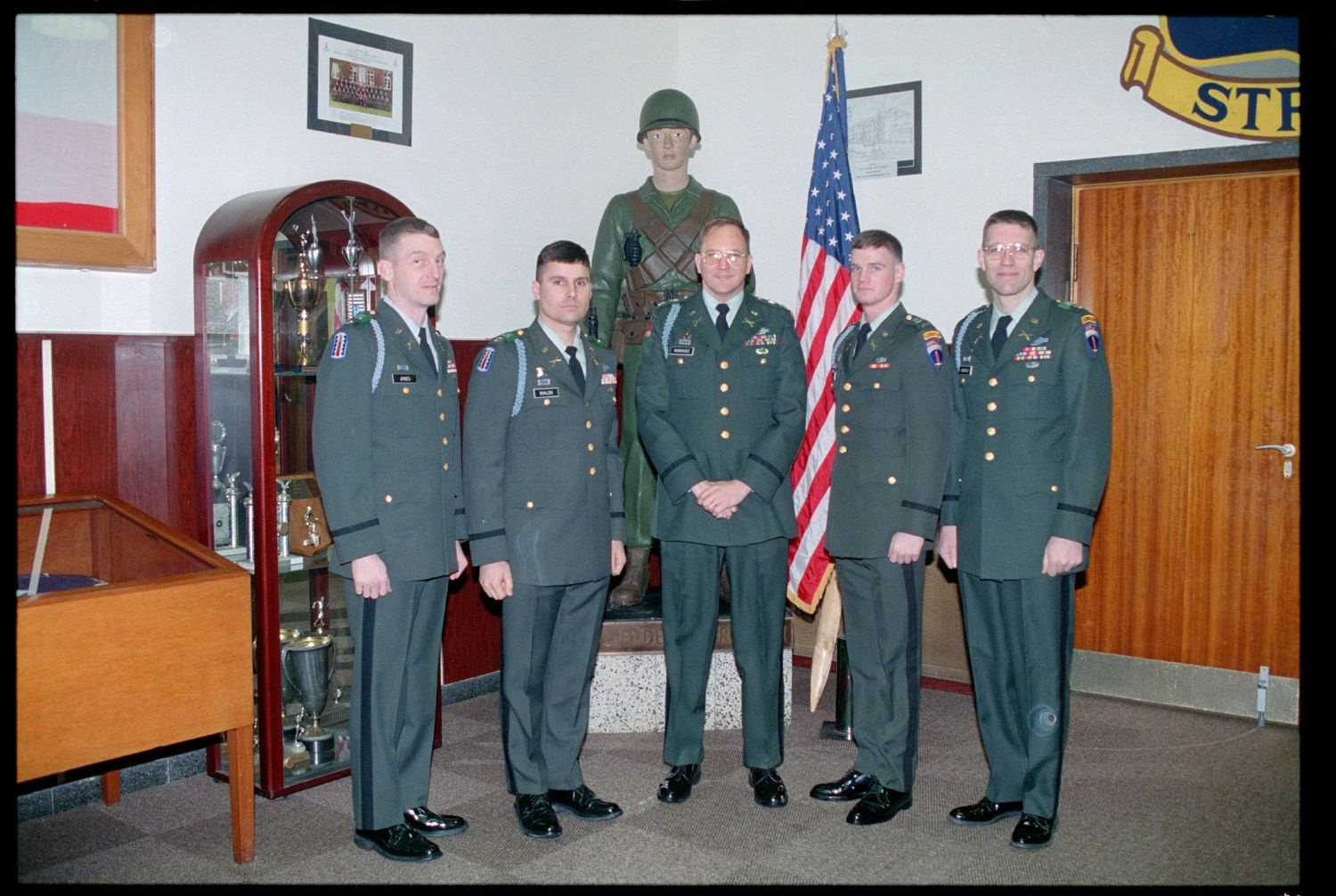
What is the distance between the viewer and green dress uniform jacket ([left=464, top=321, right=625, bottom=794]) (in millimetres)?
2877

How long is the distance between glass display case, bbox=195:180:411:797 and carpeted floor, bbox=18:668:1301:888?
24 cm

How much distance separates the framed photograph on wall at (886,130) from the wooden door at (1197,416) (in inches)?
27.9

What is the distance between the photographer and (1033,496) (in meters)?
2.85

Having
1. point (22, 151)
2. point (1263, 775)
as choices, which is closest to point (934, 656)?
point (1263, 775)

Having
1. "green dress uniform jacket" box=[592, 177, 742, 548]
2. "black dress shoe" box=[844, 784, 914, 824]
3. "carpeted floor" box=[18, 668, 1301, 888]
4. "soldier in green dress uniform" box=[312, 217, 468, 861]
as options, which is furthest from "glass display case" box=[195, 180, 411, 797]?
"black dress shoe" box=[844, 784, 914, 824]

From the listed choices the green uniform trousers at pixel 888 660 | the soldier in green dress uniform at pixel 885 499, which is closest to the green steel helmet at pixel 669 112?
the soldier in green dress uniform at pixel 885 499

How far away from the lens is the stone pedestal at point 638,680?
3.90 meters

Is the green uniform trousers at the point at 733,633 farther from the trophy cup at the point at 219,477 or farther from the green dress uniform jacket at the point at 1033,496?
the trophy cup at the point at 219,477

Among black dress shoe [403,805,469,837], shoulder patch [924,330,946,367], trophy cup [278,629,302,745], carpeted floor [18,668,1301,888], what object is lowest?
carpeted floor [18,668,1301,888]

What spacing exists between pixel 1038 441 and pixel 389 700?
70.2 inches

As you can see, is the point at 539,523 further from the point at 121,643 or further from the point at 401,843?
the point at 121,643

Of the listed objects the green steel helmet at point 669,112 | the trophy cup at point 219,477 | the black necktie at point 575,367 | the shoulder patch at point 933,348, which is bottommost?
the trophy cup at point 219,477

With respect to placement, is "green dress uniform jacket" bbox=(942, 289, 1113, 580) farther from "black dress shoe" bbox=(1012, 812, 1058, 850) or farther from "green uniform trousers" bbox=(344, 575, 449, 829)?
"green uniform trousers" bbox=(344, 575, 449, 829)

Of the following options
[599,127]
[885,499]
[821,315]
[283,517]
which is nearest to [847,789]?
[885,499]
